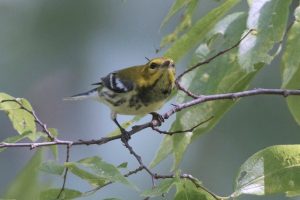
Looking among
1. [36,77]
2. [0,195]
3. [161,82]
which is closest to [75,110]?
[36,77]

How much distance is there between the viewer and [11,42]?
4.48 metres

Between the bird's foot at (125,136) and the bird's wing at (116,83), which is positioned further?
the bird's wing at (116,83)

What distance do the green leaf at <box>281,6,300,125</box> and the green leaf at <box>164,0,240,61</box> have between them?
0.15 meters

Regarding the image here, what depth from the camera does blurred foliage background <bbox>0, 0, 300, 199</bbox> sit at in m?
3.16

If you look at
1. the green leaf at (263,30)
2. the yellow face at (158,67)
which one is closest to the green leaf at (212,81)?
the green leaf at (263,30)

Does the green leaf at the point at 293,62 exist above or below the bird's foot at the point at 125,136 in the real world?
above

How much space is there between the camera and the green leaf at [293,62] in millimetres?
923

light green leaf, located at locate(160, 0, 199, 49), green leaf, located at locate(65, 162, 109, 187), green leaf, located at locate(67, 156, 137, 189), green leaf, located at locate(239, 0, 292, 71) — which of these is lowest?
green leaf, located at locate(65, 162, 109, 187)

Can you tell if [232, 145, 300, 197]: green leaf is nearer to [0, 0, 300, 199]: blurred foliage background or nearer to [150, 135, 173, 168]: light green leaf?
[150, 135, 173, 168]: light green leaf

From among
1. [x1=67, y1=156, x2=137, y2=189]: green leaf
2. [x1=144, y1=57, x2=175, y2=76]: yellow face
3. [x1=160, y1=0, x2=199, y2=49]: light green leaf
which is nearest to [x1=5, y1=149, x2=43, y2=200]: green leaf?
[x1=67, y1=156, x2=137, y2=189]: green leaf

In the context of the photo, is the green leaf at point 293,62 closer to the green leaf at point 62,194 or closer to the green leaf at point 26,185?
the green leaf at point 62,194

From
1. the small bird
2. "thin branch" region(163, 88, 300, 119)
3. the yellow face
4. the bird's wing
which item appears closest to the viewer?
"thin branch" region(163, 88, 300, 119)

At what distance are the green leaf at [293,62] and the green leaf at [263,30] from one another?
2 cm

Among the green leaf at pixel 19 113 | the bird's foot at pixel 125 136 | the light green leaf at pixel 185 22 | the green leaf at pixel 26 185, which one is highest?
the light green leaf at pixel 185 22
